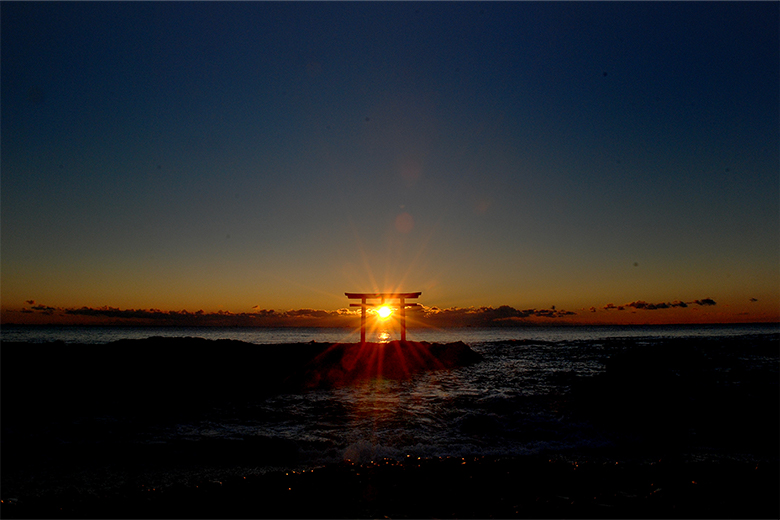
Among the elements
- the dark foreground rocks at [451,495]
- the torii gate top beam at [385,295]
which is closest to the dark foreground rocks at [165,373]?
the torii gate top beam at [385,295]

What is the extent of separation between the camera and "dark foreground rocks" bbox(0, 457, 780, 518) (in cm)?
476

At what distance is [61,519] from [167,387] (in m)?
10.6

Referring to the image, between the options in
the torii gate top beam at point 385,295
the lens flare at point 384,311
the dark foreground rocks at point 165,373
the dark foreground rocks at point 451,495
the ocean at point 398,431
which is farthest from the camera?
the lens flare at point 384,311

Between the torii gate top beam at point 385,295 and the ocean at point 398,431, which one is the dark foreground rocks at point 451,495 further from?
the torii gate top beam at point 385,295

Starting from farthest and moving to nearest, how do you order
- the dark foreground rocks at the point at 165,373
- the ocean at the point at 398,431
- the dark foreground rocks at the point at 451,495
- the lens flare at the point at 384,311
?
the lens flare at the point at 384,311 < the dark foreground rocks at the point at 165,373 < the ocean at the point at 398,431 < the dark foreground rocks at the point at 451,495

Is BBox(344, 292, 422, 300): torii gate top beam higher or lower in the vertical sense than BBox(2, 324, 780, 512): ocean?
higher

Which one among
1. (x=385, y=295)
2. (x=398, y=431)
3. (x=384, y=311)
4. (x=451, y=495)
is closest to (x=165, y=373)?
(x=398, y=431)

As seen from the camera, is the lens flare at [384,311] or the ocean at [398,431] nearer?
the ocean at [398,431]

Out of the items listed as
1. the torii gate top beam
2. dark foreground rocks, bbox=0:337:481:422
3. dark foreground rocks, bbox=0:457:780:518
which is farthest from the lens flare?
dark foreground rocks, bbox=0:457:780:518

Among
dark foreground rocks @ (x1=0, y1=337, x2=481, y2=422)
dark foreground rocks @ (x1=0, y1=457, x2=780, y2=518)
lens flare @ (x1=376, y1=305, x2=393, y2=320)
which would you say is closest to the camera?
dark foreground rocks @ (x1=0, y1=457, x2=780, y2=518)

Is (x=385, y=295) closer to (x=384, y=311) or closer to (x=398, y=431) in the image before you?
(x=384, y=311)

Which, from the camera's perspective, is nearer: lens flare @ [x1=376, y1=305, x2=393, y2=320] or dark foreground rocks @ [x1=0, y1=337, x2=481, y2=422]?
dark foreground rocks @ [x1=0, y1=337, x2=481, y2=422]

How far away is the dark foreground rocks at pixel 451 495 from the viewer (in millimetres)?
4758

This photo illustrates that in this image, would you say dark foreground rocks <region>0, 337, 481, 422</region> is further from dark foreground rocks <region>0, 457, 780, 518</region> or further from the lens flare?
dark foreground rocks <region>0, 457, 780, 518</region>
